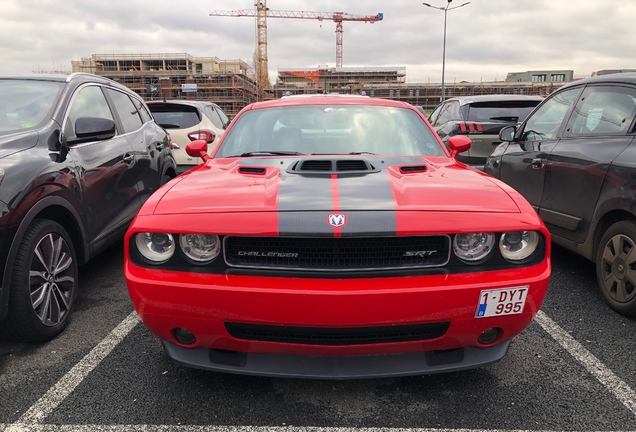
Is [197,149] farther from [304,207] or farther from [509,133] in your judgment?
[509,133]

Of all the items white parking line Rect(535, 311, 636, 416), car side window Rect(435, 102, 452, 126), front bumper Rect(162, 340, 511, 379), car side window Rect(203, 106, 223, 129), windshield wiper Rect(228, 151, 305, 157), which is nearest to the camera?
front bumper Rect(162, 340, 511, 379)

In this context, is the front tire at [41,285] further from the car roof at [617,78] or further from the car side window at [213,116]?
the car side window at [213,116]

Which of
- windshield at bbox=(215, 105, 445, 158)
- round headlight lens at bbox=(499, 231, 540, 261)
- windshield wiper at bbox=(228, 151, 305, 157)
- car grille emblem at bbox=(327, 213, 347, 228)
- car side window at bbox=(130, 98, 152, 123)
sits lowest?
round headlight lens at bbox=(499, 231, 540, 261)

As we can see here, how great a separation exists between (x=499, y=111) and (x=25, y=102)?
6973mm

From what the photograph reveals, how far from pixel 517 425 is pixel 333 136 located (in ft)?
6.82

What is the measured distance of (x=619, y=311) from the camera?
3.21 meters

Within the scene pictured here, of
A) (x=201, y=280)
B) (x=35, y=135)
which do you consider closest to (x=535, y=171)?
(x=201, y=280)

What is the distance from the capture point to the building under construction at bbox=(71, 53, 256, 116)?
9769 centimetres

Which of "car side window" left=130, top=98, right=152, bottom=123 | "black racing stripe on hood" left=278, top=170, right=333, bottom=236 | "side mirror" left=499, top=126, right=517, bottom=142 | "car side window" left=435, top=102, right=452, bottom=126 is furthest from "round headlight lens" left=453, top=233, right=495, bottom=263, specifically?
"car side window" left=435, top=102, right=452, bottom=126

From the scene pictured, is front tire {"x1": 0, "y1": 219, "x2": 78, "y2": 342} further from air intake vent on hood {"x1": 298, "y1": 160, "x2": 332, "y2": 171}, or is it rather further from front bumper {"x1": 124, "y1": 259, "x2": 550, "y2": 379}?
air intake vent on hood {"x1": 298, "y1": 160, "x2": 332, "y2": 171}

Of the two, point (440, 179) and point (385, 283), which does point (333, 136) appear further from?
point (385, 283)

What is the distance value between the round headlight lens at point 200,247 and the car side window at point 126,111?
2857 millimetres

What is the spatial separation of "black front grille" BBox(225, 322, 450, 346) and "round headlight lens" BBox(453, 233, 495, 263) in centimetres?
32

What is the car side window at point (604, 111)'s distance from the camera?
131 inches
